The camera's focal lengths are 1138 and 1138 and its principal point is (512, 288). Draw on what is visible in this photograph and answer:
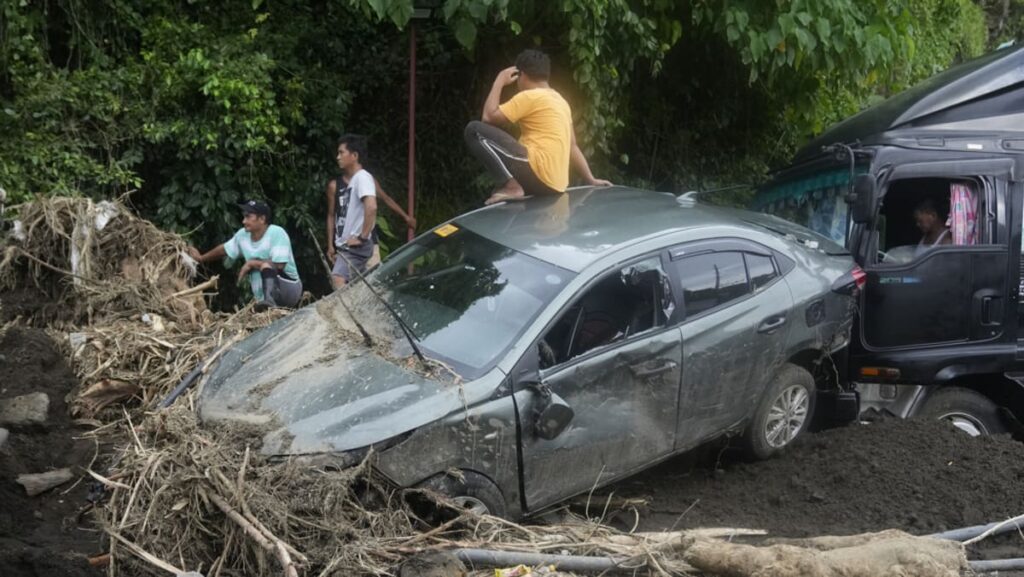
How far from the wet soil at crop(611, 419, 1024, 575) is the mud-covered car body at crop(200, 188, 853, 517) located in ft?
→ 1.39

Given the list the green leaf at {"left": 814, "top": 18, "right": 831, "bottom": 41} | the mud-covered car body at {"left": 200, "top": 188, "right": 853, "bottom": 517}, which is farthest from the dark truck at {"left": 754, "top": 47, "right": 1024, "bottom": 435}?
the green leaf at {"left": 814, "top": 18, "right": 831, "bottom": 41}

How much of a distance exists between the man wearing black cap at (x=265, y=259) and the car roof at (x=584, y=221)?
7.24 ft

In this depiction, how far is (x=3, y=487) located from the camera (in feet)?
20.9

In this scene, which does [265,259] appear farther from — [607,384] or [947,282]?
[947,282]

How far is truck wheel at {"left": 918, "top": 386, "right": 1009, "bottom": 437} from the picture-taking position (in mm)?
8141

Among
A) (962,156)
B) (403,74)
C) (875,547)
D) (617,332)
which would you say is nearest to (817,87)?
(962,156)

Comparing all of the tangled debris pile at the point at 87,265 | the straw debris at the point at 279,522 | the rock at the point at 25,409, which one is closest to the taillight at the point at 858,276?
the straw debris at the point at 279,522

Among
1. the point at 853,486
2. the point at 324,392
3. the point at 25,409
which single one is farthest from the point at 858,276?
the point at 25,409

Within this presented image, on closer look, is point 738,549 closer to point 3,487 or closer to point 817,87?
point 3,487

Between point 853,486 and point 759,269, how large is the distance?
1445mm

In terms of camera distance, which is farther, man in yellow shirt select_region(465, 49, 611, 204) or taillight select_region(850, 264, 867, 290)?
man in yellow shirt select_region(465, 49, 611, 204)

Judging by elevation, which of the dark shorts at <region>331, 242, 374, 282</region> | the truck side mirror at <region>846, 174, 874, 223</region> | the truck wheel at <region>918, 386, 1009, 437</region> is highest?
the truck side mirror at <region>846, 174, 874, 223</region>

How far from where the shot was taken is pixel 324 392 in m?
5.82

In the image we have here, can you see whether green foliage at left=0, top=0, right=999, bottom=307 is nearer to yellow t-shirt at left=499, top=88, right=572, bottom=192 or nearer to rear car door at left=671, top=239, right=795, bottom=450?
yellow t-shirt at left=499, top=88, right=572, bottom=192
